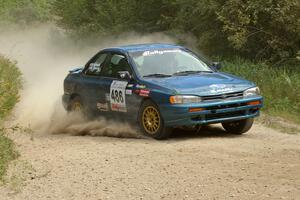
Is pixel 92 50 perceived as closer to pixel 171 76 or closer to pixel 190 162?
pixel 171 76

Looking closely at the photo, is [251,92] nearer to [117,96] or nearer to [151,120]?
[151,120]

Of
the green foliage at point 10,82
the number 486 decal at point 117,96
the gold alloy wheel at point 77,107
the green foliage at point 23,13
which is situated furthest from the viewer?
the green foliage at point 23,13

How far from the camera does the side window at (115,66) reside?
12414mm

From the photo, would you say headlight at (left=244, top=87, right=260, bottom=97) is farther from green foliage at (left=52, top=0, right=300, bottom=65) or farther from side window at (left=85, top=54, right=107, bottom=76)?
green foliage at (left=52, top=0, right=300, bottom=65)

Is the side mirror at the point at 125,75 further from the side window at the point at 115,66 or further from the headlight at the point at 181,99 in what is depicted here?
the headlight at the point at 181,99

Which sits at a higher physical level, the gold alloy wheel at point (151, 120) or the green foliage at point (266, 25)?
the green foliage at point (266, 25)

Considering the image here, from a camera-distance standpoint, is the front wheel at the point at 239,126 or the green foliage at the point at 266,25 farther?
the green foliage at the point at 266,25

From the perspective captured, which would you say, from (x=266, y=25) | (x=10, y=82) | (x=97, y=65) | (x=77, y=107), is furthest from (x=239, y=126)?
(x=266, y=25)

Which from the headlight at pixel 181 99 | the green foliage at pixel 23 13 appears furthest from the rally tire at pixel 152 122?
the green foliage at pixel 23 13

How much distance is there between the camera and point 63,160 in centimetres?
997

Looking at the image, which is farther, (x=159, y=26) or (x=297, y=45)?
(x=159, y=26)

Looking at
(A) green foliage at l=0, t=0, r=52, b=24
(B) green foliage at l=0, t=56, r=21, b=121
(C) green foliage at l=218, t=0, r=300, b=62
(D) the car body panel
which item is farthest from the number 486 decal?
(A) green foliage at l=0, t=0, r=52, b=24

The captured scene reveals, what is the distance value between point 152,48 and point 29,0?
136 ft

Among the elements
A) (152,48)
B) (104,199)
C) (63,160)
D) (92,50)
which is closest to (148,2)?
(92,50)
